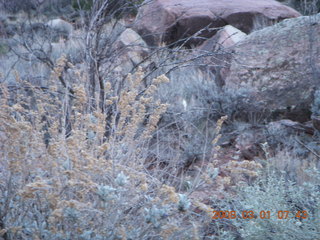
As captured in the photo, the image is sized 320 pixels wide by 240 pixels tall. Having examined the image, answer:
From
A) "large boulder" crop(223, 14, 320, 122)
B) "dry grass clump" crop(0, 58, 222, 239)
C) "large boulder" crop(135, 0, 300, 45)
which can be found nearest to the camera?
"dry grass clump" crop(0, 58, 222, 239)

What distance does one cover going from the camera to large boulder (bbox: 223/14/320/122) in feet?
18.5

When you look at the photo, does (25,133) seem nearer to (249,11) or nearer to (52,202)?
(52,202)

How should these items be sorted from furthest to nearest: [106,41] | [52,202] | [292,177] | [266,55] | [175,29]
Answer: [175,29], [266,55], [106,41], [292,177], [52,202]

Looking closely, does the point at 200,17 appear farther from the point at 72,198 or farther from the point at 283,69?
the point at 72,198

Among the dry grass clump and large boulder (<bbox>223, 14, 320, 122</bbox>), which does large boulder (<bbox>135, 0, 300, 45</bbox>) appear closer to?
large boulder (<bbox>223, 14, 320, 122</bbox>)

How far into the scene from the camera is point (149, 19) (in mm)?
11070

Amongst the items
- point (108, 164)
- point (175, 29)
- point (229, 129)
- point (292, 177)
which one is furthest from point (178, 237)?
point (175, 29)

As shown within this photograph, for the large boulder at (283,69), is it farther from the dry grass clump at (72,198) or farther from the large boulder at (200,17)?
the large boulder at (200,17)

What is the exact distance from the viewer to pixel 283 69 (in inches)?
238

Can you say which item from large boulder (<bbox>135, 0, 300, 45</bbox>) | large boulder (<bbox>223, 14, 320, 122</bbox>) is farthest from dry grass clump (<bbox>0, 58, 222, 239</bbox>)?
large boulder (<bbox>135, 0, 300, 45</bbox>)

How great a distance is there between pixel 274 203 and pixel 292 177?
1308 millimetres

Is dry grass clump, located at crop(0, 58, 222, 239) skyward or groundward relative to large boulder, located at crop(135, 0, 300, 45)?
skyward

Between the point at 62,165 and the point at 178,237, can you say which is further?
the point at 178,237

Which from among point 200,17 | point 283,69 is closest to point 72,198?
point 283,69
